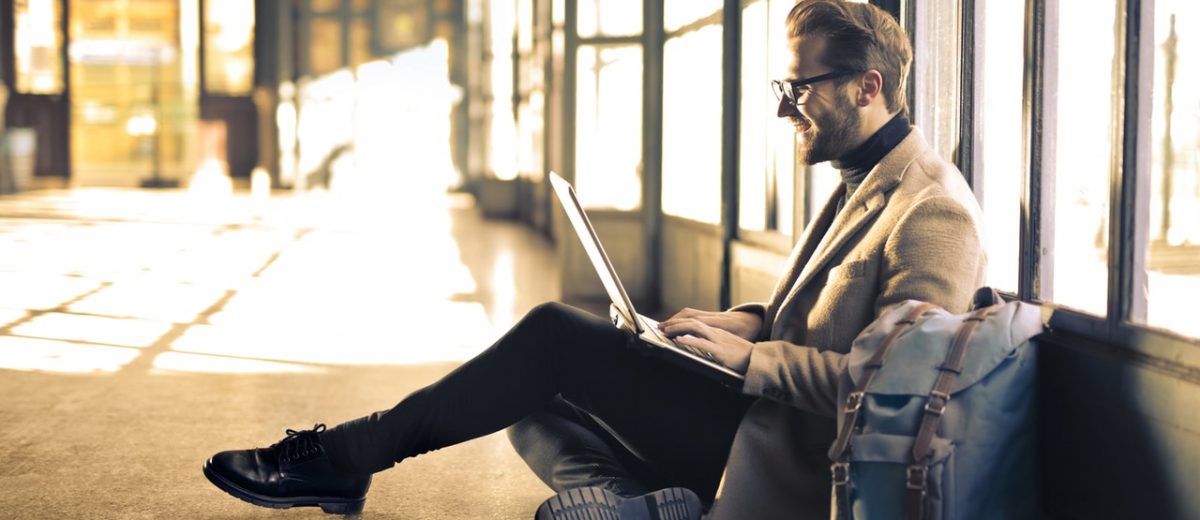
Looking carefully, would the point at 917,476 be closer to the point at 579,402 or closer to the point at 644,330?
the point at 644,330

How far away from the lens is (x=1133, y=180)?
2.23 meters

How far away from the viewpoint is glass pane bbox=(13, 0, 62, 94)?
22.9 meters

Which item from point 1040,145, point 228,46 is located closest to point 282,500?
point 1040,145

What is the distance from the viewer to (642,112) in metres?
7.71

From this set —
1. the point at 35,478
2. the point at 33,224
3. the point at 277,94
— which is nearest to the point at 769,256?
the point at 35,478

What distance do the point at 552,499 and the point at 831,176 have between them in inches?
89.1

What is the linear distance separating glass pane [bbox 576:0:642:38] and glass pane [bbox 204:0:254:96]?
16830 millimetres

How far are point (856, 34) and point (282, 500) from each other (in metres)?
1.42

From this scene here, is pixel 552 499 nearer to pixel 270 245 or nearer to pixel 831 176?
pixel 831 176

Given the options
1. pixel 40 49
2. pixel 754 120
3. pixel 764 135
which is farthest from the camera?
pixel 40 49

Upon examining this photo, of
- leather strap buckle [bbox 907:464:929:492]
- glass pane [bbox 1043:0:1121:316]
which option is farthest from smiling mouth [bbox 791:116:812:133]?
leather strap buckle [bbox 907:464:929:492]

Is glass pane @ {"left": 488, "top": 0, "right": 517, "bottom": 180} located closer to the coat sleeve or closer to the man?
the man

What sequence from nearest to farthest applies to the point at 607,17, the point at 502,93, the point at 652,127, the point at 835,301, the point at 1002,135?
1. the point at 835,301
2. the point at 1002,135
3. the point at 652,127
4. the point at 607,17
5. the point at 502,93

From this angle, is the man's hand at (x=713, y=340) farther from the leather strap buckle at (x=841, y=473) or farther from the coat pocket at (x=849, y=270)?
the leather strap buckle at (x=841, y=473)
